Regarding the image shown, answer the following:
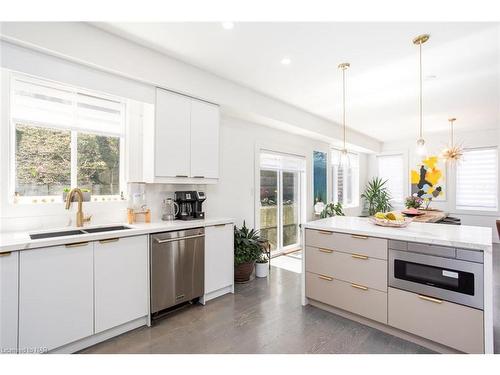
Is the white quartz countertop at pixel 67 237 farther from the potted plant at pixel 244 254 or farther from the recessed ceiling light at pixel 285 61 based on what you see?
the recessed ceiling light at pixel 285 61

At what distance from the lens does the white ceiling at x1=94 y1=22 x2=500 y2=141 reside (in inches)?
88.6

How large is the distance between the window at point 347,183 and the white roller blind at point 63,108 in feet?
16.6

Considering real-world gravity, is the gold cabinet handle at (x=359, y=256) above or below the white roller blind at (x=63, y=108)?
below

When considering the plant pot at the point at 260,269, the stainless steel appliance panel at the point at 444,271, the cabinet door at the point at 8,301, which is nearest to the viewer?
the cabinet door at the point at 8,301

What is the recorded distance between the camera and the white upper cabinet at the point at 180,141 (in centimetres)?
273

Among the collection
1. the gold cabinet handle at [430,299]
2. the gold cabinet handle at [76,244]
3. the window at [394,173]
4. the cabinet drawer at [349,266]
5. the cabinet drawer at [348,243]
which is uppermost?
the window at [394,173]

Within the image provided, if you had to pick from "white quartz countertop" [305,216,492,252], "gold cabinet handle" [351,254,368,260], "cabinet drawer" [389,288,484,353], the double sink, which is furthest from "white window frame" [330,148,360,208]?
the double sink

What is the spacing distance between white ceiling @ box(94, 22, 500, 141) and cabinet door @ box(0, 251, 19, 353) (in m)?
2.00

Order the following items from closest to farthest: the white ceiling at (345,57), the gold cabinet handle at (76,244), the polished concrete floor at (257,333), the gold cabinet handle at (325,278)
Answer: the gold cabinet handle at (76,244) → the polished concrete floor at (257,333) → the white ceiling at (345,57) → the gold cabinet handle at (325,278)

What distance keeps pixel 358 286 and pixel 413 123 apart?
182 inches

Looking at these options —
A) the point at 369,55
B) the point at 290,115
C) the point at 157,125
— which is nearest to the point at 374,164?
the point at 290,115

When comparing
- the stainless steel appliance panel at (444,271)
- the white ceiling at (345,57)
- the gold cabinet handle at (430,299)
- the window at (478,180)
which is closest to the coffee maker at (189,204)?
the white ceiling at (345,57)

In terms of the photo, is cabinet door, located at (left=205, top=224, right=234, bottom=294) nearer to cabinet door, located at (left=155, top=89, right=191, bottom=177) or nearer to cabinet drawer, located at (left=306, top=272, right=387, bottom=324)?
Answer: cabinet door, located at (left=155, top=89, right=191, bottom=177)
